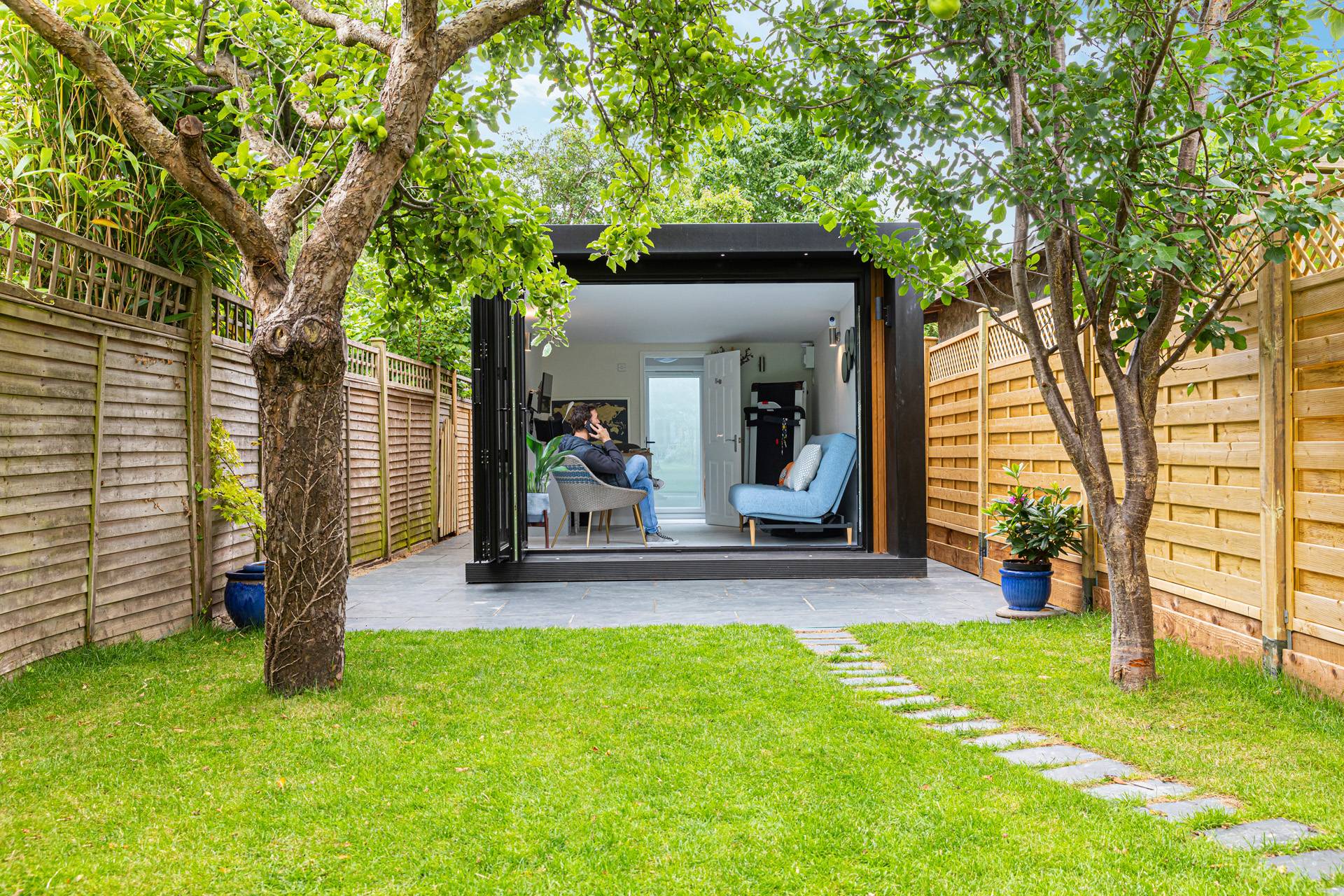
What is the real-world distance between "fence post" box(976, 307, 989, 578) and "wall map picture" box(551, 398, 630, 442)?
612 centimetres

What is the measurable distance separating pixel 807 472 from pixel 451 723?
18.4 ft

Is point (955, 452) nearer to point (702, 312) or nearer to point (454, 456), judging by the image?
point (702, 312)

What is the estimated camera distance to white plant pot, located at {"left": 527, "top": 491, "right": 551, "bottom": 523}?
8.32 m

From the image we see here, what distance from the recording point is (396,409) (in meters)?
7.76

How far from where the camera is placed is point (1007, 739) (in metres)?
2.64

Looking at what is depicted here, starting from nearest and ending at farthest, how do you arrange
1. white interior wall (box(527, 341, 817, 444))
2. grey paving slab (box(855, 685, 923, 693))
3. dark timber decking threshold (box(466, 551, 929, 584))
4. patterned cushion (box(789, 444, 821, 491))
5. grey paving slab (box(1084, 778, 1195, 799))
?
1. grey paving slab (box(1084, 778, 1195, 799))
2. grey paving slab (box(855, 685, 923, 693))
3. dark timber decking threshold (box(466, 551, 929, 584))
4. patterned cushion (box(789, 444, 821, 491))
5. white interior wall (box(527, 341, 817, 444))

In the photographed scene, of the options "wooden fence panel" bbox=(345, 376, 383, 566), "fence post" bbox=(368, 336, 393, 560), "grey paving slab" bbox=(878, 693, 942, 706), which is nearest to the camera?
"grey paving slab" bbox=(878, 693, 942, 706)

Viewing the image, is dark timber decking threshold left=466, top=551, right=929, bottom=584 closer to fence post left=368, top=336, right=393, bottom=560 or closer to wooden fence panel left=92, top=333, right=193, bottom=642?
fence post left=368, top=336, right=393, bottom=560

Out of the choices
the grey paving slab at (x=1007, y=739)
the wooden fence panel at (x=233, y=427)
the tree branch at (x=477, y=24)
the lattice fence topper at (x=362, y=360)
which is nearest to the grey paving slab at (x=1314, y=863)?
the grey paving slab at (x=1007, y=739)

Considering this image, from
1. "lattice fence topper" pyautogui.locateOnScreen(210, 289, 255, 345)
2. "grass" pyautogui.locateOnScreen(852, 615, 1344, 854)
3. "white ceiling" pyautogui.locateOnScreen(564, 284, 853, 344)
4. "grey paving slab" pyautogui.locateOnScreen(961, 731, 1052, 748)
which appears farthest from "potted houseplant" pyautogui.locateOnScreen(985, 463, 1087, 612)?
"lattice fence topper" pyautogui.locateOnScreen(210, 289, 255, 345)

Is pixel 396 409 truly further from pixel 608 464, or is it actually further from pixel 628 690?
pixel 628 690

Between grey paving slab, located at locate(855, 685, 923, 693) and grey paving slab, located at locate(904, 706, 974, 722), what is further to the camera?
grey paving slab, located at locate(855, 685, 923, 693)

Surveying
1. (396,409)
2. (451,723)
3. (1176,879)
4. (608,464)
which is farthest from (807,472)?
(1176,879)

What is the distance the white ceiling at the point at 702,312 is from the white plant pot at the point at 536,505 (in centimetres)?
178
